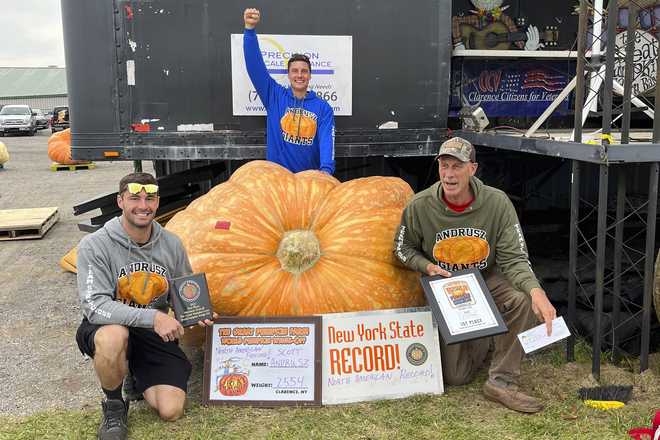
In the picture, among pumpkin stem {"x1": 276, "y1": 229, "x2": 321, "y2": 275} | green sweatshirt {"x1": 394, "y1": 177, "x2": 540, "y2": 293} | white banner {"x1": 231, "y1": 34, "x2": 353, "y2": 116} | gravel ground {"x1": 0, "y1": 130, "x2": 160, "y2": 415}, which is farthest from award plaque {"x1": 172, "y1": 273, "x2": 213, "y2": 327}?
white banner {"x1": 231, "y1": 34, "x2": 353, "y2": 116}

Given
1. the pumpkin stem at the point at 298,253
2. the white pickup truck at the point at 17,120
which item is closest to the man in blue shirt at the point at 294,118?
the pumpkin stem at the point at 298,253

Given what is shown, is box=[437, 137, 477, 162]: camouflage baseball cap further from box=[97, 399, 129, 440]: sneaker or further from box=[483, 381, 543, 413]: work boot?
box=[97, 399, 129, 440]: sneaker

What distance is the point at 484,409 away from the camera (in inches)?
139

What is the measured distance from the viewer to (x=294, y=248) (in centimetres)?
389

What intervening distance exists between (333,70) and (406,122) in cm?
73

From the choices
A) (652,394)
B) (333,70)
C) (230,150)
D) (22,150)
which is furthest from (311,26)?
(22,150)

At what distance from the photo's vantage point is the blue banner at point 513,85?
643cm

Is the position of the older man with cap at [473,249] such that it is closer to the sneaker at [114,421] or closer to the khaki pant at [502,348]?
the khaki pant at [502,348]

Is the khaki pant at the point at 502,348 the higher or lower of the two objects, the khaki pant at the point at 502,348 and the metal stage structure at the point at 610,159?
the lower

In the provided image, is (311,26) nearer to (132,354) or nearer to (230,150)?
(230,150)

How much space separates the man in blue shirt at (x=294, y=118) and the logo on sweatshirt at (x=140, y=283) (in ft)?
5.28

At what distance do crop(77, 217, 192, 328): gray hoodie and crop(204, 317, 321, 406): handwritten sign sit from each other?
411mm

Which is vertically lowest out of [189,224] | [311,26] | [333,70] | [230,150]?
[189,224]

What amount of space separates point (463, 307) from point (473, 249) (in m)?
0.41
